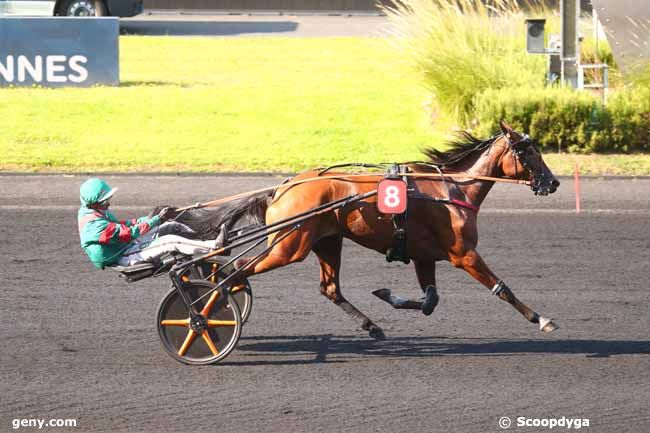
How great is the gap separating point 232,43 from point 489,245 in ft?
46.9

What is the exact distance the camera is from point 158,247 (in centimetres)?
705

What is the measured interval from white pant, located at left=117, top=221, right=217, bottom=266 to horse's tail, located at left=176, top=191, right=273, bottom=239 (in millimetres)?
280

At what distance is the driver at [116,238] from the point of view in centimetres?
692

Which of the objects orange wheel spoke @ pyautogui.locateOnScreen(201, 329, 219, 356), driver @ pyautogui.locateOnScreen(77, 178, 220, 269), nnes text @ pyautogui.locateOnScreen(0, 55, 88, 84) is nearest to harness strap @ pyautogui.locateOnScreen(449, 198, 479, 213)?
driver @ pyautogui.locateOnScreen(77, 178, 220, 269)

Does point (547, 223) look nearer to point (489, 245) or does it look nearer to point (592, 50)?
point (489, 245)

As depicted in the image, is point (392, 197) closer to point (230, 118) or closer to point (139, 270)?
point (139, 270)

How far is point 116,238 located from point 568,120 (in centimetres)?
925

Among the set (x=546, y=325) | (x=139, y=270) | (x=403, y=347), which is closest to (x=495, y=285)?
(x=546, y=325)

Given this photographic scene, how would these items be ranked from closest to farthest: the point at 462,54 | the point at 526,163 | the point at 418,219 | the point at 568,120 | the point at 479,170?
the point at 418,219, the point at 526,163, the point at 479,170, the point at 568,120, the point at 462,54

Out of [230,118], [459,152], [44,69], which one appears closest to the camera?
[459,152]

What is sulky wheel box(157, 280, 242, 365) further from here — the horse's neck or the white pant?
the horse's neck

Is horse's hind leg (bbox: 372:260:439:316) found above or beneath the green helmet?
beneath

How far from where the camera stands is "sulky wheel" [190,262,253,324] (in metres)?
7.25

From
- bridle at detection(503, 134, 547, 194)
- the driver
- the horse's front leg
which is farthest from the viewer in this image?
bridle at detection(503, 134, 547, 194)
